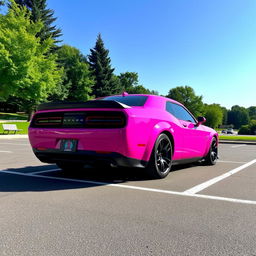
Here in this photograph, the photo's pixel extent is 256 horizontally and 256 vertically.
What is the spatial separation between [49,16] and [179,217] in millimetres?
46853

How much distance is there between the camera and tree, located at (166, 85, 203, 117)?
8606 cm

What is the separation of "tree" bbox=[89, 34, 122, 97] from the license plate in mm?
44928

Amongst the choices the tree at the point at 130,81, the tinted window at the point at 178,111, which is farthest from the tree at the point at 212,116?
the tinted window at the point at 178,111

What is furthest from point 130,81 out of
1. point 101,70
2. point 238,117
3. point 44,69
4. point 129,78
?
point 238,117

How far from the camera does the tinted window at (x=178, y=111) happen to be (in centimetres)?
530

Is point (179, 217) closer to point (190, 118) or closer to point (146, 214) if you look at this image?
point (146, 214)

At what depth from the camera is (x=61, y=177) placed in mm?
4809

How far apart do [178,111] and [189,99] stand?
84.7 meters

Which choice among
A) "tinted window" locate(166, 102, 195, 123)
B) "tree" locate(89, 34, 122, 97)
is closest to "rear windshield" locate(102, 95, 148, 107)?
"tinted window" locate(166, 102, 195, 123)

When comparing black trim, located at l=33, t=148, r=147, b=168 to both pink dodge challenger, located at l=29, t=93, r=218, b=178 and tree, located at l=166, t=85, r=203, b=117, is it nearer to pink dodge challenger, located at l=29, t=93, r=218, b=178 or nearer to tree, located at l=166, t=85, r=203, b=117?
pink dodge challenger, located at l=29, t=93, r=218, b=178

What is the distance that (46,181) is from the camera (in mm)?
4422

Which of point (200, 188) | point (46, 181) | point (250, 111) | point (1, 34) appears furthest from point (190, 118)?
point (250, 111)

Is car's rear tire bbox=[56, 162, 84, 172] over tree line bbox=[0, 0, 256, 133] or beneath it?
beneath

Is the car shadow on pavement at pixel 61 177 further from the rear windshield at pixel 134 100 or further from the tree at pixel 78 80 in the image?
the tree at pixel 78 80
